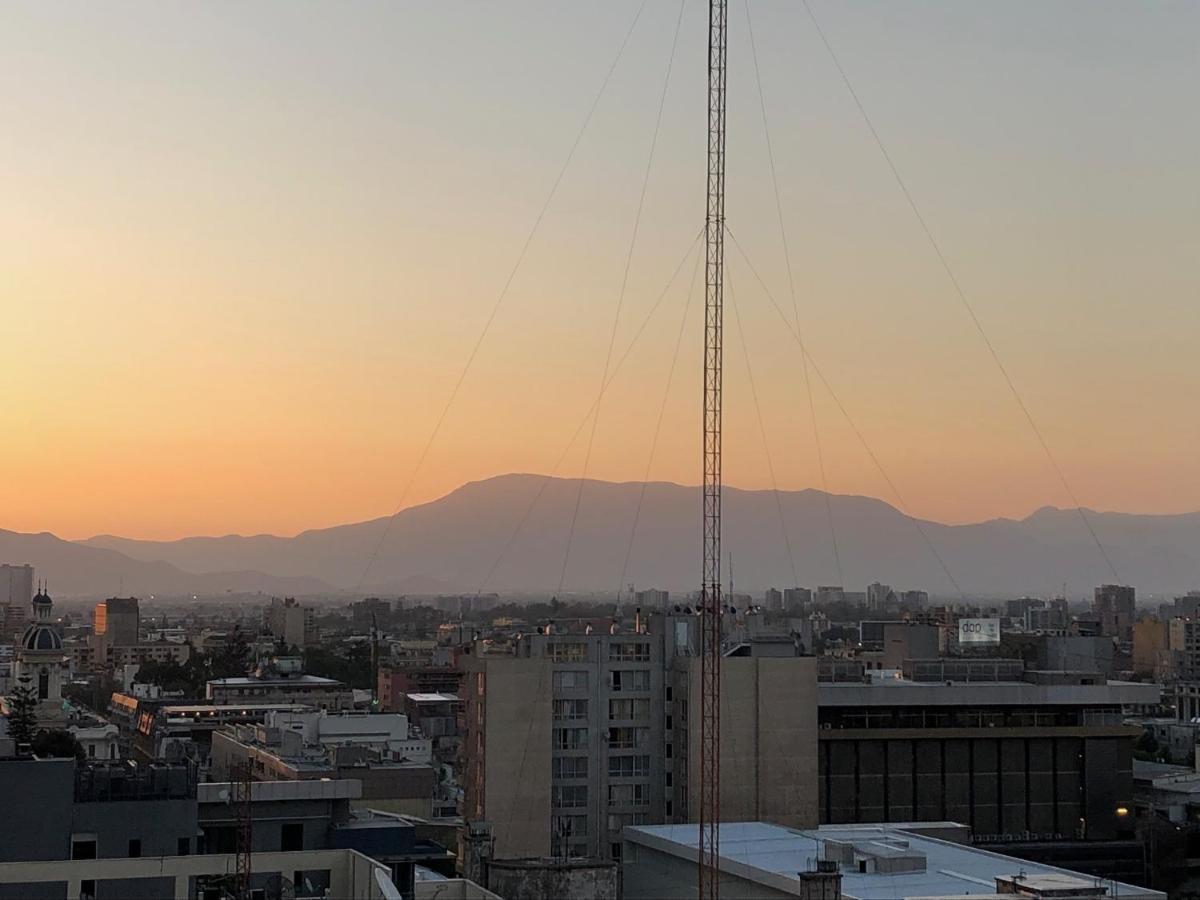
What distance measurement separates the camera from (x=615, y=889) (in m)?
30.8

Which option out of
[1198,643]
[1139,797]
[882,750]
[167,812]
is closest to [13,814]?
[167,812]

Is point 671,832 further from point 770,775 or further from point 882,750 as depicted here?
point 882,750

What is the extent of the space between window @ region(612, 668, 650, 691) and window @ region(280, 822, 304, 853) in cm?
1109

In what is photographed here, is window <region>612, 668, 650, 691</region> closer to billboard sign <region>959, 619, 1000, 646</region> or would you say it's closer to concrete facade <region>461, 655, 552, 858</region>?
concrete facade <region>461, 655, 552, 858</region>

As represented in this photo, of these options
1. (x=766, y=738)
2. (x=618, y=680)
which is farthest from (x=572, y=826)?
(x=766, y=738)

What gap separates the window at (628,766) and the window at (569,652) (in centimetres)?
284

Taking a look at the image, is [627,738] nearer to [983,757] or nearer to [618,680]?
[618,680]

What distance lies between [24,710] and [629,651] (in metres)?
52.7

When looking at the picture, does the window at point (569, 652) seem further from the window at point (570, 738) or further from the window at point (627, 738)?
the window at point (627, 738)

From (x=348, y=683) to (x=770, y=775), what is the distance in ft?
339

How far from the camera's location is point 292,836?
36.6 metres

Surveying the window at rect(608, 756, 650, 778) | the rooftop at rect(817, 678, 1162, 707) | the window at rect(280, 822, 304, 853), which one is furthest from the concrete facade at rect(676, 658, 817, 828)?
the window at rect(280, 822, 304, 853)

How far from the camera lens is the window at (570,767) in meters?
44.1

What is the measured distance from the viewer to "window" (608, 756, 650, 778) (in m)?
44.8
